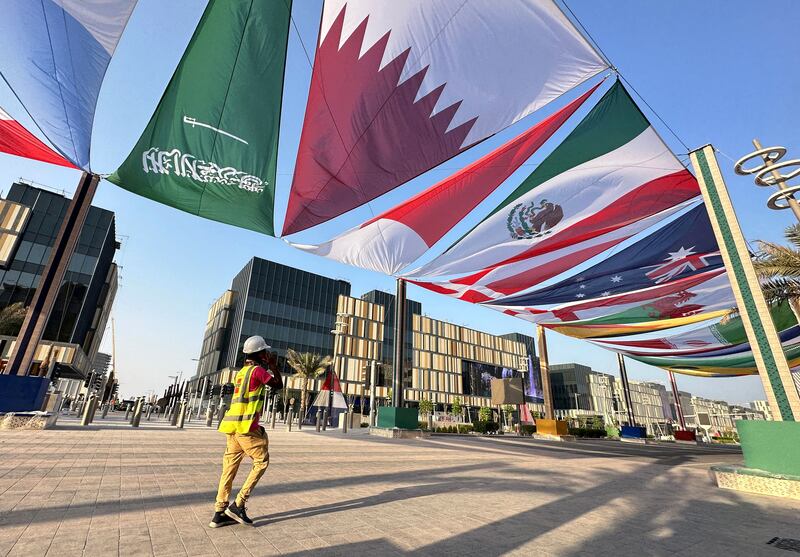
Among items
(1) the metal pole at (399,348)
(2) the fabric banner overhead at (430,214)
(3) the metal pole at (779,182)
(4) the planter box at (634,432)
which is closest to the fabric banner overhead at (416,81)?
(2) the fabric banner overhead at (430,214)

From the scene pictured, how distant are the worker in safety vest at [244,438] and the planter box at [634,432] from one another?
114 ft

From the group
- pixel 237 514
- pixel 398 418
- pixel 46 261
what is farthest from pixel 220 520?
pixel 46 261

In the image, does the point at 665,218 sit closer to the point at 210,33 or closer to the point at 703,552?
the point at 703,552

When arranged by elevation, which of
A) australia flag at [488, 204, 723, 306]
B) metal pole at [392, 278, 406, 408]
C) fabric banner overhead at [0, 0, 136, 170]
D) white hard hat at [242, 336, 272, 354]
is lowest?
white hard hat at [242, 336, 272, 354]

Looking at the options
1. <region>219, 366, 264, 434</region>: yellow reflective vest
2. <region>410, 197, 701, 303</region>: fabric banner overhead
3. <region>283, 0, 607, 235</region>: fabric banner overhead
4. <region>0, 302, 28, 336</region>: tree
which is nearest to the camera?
<region>219, 366, 264, 434</region>: yellow reflective vest

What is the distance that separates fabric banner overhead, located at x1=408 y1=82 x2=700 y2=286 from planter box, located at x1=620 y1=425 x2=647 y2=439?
25134 millimetres

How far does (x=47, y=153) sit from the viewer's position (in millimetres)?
9508

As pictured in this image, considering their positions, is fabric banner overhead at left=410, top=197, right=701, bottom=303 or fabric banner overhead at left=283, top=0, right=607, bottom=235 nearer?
fabric banner overhead at left=283, top=0, right=607, bottom=235

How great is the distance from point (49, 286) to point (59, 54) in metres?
5.72

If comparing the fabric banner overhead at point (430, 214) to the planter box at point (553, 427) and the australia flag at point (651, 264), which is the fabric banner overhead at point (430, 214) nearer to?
the australia flag at point (651, 264)

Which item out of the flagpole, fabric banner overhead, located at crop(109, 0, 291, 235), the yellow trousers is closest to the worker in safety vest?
the yellow trousers

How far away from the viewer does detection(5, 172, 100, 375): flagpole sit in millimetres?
9656

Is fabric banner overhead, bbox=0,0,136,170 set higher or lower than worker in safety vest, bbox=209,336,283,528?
higher

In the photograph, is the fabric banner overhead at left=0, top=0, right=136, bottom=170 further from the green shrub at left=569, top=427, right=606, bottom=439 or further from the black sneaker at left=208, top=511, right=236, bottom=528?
the green shrub at left=569, top=427, right=606, bottom=439
